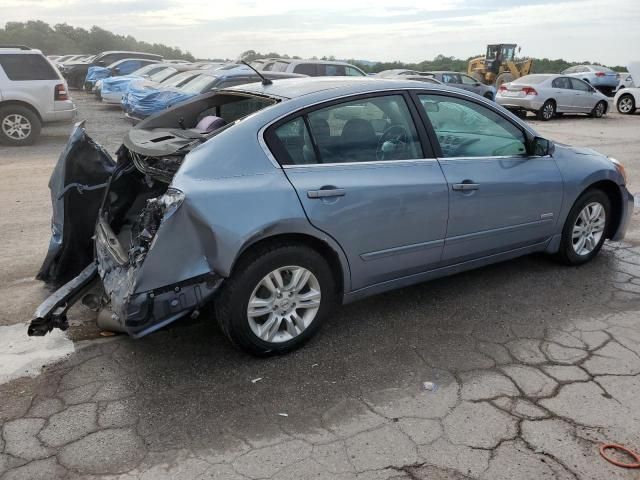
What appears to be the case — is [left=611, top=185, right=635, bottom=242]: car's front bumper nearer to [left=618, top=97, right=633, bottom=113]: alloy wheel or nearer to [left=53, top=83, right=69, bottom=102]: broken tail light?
[left=53, top=83, right=69, bottom=102]: broken tail light

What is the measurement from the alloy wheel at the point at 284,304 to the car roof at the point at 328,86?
1.14 meters

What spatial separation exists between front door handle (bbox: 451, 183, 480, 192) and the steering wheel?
0.42 meters

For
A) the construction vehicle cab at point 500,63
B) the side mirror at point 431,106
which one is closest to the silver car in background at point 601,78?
the construction vehicle cab at point 500,63

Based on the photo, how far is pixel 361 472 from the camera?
2.52 meters

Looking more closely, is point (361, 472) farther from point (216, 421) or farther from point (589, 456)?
point (589, 456)

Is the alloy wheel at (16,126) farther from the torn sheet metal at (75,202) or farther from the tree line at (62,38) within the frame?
the tree line at (62,38)

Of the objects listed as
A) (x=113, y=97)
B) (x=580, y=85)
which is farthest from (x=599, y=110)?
(x=113, y=97)

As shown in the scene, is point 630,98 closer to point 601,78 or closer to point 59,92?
point 601,78

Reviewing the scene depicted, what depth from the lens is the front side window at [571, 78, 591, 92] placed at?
61.6 feet

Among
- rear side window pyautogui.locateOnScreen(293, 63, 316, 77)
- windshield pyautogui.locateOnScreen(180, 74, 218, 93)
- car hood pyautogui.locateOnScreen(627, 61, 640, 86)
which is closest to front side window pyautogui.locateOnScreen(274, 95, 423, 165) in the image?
windshield pyautogui.locateOnScreen(180, 74, 218, 93)

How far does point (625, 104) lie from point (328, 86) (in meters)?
20.8

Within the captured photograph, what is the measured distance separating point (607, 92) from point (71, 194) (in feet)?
106

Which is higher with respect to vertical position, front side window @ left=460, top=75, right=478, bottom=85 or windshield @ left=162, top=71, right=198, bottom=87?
front side window @ left=460, top=75, right=478, bottom=85

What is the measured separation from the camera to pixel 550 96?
18.0m
